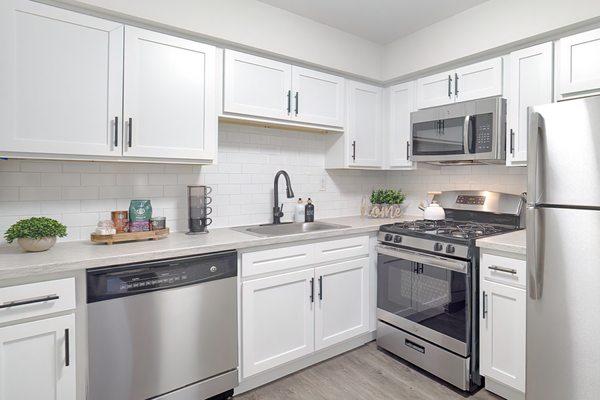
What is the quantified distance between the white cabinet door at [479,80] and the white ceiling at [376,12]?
43 cm

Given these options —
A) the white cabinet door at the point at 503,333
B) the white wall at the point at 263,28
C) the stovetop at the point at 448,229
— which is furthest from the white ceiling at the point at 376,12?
the white cabinet door at the point at 503,333

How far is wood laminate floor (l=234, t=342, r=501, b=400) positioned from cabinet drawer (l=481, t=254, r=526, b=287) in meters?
0.75

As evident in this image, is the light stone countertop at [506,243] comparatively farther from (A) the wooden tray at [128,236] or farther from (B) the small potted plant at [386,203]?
(A) the wooden tray at [128,236]

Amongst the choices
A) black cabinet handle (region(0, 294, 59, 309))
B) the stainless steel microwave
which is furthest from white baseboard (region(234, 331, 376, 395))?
the stainless steel microwave

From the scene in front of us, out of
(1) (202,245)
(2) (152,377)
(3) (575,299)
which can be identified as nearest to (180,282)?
(1) (202,245)

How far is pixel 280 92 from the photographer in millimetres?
2584

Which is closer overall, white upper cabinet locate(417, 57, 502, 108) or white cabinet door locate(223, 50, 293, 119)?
white cabinet door locate(223, 50, 293, 119)

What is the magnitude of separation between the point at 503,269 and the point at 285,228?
1.54m

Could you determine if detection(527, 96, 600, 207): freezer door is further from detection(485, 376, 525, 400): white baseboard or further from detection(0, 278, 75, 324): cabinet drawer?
detection(0, 278, 75, 324): cabinet drawer

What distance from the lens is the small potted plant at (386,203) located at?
3.31 metres

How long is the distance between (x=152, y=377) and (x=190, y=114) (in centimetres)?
149

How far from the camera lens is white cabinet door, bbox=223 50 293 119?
2336mm

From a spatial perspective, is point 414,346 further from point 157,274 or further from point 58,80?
point 58,80

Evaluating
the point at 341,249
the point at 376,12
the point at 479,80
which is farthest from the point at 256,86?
the point at 479,80
